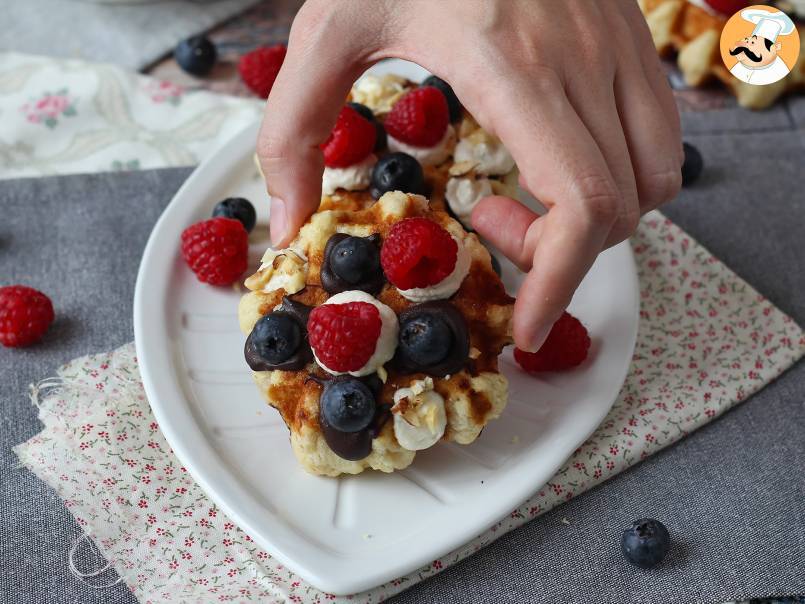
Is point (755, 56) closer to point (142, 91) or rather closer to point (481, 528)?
point (481, 528)

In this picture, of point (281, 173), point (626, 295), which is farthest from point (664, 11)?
point (281, 173)

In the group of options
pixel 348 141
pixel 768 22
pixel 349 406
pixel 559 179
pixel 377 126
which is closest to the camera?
pixel 559 179

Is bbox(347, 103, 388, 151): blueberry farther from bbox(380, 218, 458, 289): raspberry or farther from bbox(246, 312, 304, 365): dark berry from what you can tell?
bbox(246, 312, 304, 365): dark berry

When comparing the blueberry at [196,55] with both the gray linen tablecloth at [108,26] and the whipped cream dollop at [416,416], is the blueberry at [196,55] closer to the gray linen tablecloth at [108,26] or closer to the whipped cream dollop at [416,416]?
the gray linen tablecloth at [108,26]

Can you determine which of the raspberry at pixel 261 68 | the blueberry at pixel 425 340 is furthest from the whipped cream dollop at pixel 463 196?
the raspberry at pixel 261 68

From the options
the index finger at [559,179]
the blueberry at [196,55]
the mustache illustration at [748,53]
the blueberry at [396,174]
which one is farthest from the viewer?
the blueberry at [196,55]

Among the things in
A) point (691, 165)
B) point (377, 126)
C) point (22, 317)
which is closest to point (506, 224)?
point (377, 126)

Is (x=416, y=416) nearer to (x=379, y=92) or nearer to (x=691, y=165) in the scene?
(x=379, y=92)
